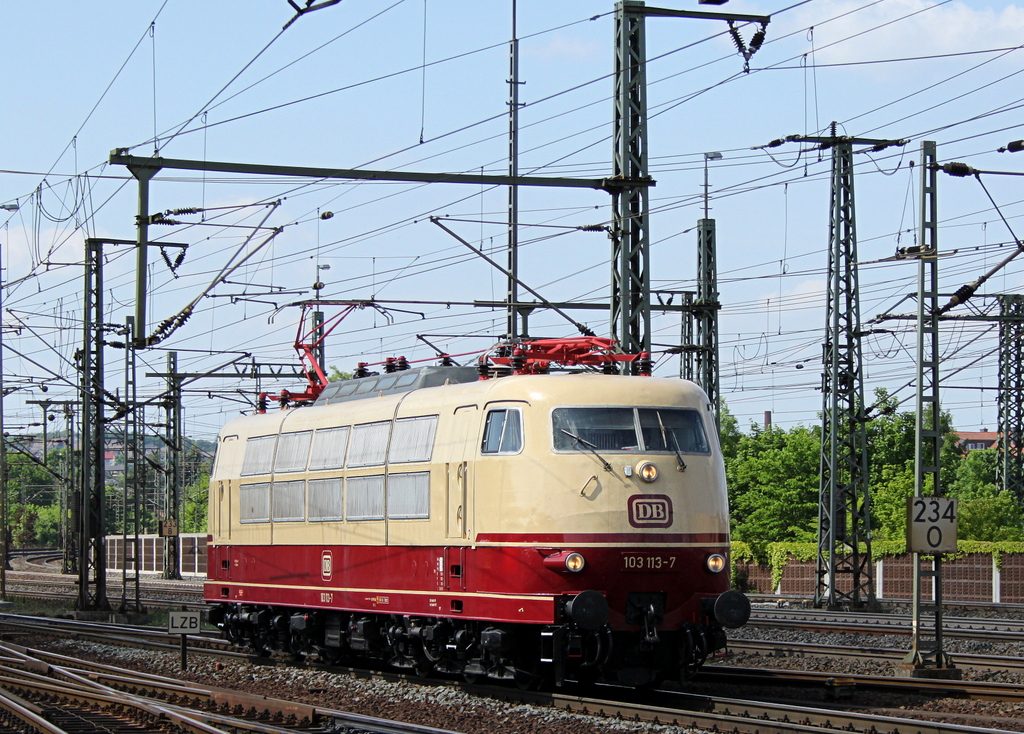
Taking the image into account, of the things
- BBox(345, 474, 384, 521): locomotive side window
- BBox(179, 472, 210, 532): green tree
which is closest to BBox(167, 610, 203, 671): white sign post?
BBox(345, 474, 384, 521): locomotive side window

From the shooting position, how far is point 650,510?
16.5 m

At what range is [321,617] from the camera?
69.9 ft

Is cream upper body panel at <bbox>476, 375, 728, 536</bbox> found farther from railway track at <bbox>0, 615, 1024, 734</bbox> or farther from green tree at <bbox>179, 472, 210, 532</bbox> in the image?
green tree at <bbox>179, 472, 210, 532</bbox>

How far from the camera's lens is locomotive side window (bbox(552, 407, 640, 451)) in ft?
54.2

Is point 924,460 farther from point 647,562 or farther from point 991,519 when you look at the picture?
point 991,519

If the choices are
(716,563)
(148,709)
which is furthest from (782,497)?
(148,709)

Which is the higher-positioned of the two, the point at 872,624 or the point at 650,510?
the point at 650,510

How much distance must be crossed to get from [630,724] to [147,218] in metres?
11.0

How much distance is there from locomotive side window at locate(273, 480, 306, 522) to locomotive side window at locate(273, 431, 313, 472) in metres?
0.25

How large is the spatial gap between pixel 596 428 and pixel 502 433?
1127 mm

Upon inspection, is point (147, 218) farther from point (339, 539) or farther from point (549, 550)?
point (549, 550)

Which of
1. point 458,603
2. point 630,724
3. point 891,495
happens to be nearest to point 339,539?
point 458,603

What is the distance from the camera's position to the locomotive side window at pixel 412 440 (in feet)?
59.8

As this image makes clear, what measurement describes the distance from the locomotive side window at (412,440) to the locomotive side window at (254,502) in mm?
4278
